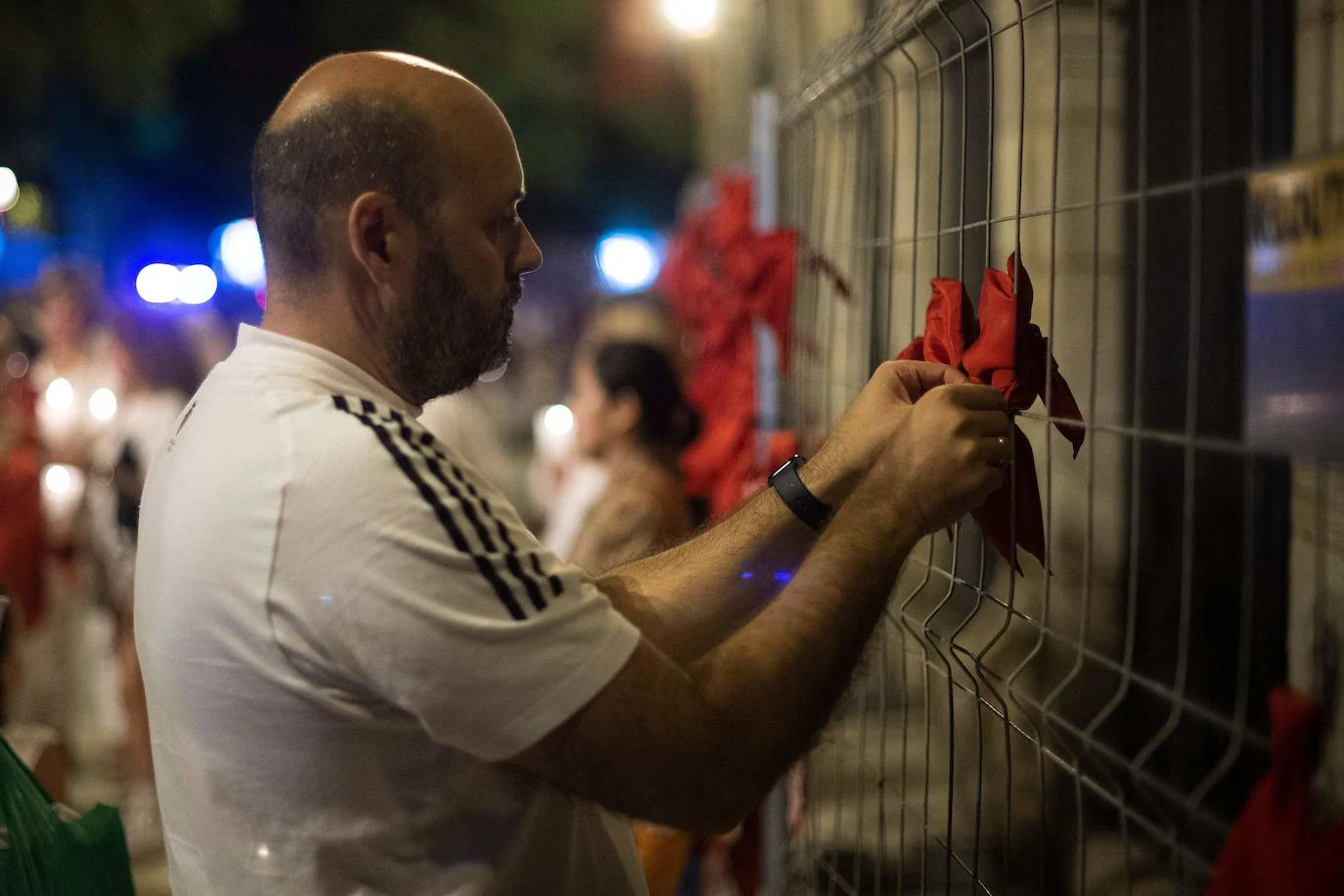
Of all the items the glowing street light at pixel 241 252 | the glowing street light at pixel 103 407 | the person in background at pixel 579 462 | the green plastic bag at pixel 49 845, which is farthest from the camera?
the glowing street light at pixel 241 252

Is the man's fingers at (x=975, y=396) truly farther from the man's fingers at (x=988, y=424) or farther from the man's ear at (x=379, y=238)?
the man's ear at (x=379, y=238)

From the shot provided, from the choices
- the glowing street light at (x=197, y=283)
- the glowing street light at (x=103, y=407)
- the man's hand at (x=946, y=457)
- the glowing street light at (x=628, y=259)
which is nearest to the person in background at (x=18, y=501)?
the glowing street light at (x=103, y=407)

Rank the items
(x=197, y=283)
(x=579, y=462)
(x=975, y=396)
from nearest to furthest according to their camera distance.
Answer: (x=975, y=396), (x=579, y=462), (x=197, y=283)

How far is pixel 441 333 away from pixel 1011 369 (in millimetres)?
646

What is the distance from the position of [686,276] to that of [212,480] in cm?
326

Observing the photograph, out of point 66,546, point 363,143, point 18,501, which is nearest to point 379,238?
point 363,143

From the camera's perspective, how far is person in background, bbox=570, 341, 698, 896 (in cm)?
317

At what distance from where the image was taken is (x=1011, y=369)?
134 cm

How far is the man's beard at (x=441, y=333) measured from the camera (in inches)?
56.6

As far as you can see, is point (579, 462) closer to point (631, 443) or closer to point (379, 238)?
point (631, 443)

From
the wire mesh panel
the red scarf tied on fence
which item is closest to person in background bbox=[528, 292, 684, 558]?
the wire mesh panel

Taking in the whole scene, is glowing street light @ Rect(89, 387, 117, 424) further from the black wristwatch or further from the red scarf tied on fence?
the red scarf tied on fence

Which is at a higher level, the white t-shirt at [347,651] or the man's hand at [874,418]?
the man's hand at [874,418]

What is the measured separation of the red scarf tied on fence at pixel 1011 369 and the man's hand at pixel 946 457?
0.05 metres
